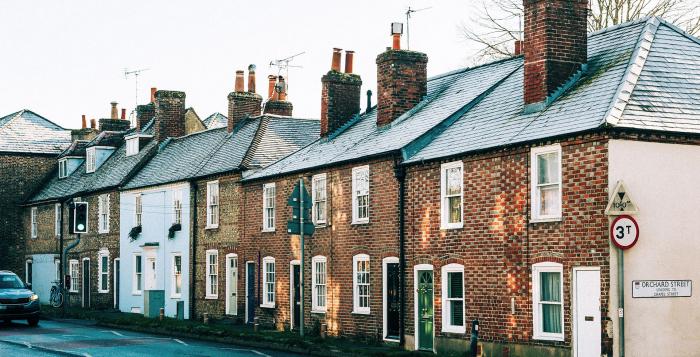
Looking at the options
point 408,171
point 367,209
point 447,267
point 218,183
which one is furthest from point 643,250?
point 218,183

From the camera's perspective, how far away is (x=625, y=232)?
1889 cm

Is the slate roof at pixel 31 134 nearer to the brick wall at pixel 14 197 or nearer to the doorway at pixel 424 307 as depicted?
the brick wall at pixel 14 197

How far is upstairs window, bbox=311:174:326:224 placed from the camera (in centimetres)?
3172

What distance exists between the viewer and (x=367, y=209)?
2923 centimetres

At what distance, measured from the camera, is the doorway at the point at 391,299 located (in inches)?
1089

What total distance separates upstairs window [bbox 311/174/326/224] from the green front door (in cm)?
599

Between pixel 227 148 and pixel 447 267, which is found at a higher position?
pixel 227 148

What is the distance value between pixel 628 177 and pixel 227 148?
23.4 m

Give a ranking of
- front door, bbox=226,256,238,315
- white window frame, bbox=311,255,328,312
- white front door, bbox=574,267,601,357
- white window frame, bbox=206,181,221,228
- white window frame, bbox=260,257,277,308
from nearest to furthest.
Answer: white front door, bbox=574,267,601,357 < white window frame, bbox=311,255,328,312 < white window frame, bbox=260,257,277,308 < front door, bbox=226,256,238,315 < white window frame, bbox=206,181,221,228

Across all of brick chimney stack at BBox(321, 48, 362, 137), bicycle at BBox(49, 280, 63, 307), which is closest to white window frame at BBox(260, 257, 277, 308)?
brick chimney stack at BBox(321, 48, 362, 137)

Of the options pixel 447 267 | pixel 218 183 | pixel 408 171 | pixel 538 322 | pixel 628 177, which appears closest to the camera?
pixel 628 177

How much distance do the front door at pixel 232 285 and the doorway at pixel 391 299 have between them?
35.7ft

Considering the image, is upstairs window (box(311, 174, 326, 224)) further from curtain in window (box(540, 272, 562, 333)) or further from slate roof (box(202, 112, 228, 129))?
slate roof (box(202, 112, 228, 129))

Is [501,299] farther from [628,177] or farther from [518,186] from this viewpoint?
[628,177]
